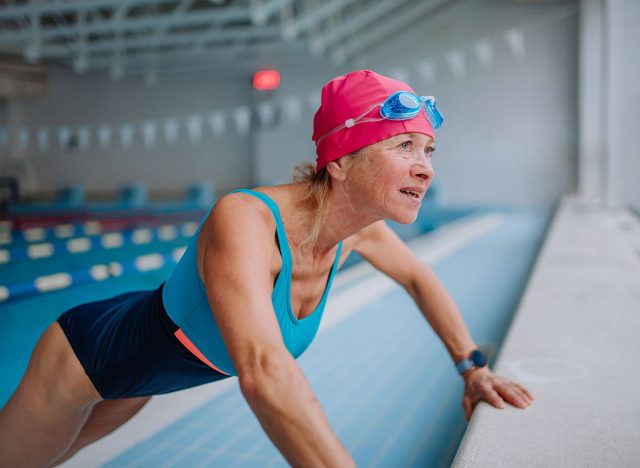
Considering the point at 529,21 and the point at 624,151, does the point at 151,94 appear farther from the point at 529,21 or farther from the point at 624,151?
the point at 624,151

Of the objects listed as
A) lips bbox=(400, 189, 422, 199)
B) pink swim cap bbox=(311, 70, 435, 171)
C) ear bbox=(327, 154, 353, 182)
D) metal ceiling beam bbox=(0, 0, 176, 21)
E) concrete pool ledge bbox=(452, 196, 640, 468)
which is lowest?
concrete pool ledge bbox=(452, 196, 640, 468)

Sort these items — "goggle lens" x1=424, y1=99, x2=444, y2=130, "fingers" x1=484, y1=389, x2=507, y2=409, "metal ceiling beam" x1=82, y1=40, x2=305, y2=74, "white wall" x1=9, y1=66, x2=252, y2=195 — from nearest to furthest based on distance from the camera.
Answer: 1. "goggle lens" x1=424, y1=99, x2=444, y2=130
2. "fingers" x1=484, y1=389, x2=507, y2=409
3. "metal ceiling beam" x1=82, y1=40, x2=305, y2=74
4. "white wall" x1=9, y1=66, x2=252, y2=195

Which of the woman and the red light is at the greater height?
the red light

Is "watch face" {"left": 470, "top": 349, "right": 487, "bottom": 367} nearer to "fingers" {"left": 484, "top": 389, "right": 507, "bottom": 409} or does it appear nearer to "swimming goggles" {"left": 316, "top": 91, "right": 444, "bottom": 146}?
"fingers" {"left": 484, "top": 389, "right": 507, "bottom": 409}

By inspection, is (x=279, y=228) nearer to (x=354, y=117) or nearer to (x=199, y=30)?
(x=354, y=117)

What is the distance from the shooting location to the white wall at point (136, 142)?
17.3 m

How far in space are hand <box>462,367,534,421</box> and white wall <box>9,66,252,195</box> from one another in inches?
618

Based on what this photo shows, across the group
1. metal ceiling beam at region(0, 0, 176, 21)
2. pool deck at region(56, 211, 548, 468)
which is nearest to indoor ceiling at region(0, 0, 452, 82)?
metal ceiling beam at region(0, 0, 176, 21)

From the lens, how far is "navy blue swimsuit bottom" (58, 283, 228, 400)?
4.14 ft

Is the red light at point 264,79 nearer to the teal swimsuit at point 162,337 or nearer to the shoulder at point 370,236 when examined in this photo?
the shoulder at point 370,236

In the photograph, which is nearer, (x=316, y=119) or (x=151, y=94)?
(x=316, y=119)

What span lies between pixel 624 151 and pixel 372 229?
25.7 feet

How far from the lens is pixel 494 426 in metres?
1.30

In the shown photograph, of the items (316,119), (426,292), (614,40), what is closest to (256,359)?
(316,119)
